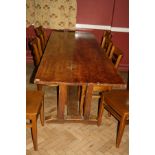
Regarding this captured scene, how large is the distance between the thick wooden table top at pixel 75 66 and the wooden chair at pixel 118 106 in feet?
0.88

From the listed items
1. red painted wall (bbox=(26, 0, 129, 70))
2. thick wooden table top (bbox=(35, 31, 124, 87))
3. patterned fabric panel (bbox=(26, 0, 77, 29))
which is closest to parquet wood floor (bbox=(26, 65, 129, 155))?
thick wooden table top (bbox=(35, 31, 124, 87))

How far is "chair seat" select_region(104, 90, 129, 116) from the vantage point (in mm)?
1952

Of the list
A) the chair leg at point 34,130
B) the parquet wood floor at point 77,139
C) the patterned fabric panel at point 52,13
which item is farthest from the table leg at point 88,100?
the patterned fabric panel at point 52,13

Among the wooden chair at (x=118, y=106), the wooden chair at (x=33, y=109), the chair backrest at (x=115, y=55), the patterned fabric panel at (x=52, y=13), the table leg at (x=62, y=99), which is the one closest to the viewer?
the wooden chair at (x=33, y=109)

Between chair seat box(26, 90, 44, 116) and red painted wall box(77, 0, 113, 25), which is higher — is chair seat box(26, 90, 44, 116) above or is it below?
below

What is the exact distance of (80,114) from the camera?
8.24ft

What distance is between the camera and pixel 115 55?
2.52 metres

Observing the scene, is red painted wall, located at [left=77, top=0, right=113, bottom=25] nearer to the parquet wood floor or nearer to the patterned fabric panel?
the patterned fabric panel

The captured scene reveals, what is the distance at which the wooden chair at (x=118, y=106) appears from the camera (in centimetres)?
193

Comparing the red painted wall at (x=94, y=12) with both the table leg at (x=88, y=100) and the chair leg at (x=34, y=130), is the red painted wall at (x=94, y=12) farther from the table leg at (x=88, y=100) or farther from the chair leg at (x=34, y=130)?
the chair leg at (x=34, y=130)

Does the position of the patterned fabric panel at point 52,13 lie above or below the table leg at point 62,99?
above

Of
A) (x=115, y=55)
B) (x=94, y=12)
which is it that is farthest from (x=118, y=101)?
(x=94, y=12)
